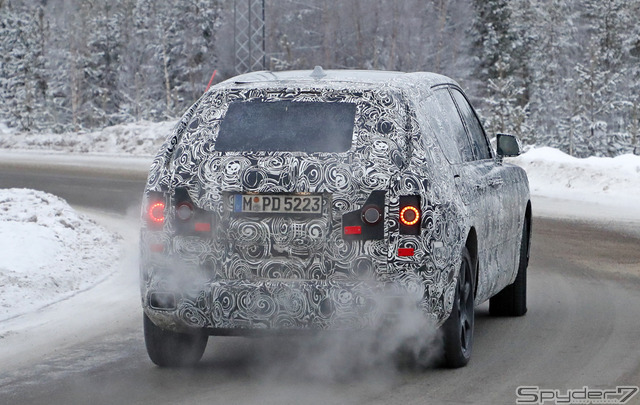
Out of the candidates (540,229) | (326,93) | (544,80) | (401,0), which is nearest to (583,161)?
(540,229)

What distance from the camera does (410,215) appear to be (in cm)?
629

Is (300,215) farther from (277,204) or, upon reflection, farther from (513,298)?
(513,298)

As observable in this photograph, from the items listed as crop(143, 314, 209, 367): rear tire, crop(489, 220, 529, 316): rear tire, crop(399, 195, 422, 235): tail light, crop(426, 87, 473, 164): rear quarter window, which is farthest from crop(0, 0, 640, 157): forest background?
crop(399, 195, 422, 235): tail light

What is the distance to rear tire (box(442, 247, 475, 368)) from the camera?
6.66 metres

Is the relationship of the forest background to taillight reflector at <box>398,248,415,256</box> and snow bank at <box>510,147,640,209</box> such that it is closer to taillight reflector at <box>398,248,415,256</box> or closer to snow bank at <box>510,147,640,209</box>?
snow bank at <box>510,147,640,209</box>

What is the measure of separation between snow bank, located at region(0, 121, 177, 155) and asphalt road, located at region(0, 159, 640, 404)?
2825 cm

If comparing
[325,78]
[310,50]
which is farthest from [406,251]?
[310,50]

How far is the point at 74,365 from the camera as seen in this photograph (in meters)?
7.23

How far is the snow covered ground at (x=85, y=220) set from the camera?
10.7 metres

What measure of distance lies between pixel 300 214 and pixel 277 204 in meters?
0.14

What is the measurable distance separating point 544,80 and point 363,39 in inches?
467

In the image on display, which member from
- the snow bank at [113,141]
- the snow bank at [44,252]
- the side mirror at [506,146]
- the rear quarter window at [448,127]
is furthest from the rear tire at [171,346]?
the snow bank at [113,141]

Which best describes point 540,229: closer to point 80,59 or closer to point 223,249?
point 223,249

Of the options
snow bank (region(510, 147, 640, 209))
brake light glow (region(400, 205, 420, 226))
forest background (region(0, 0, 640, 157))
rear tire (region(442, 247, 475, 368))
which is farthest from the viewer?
forest background (region(0, 0, 640, 157))
